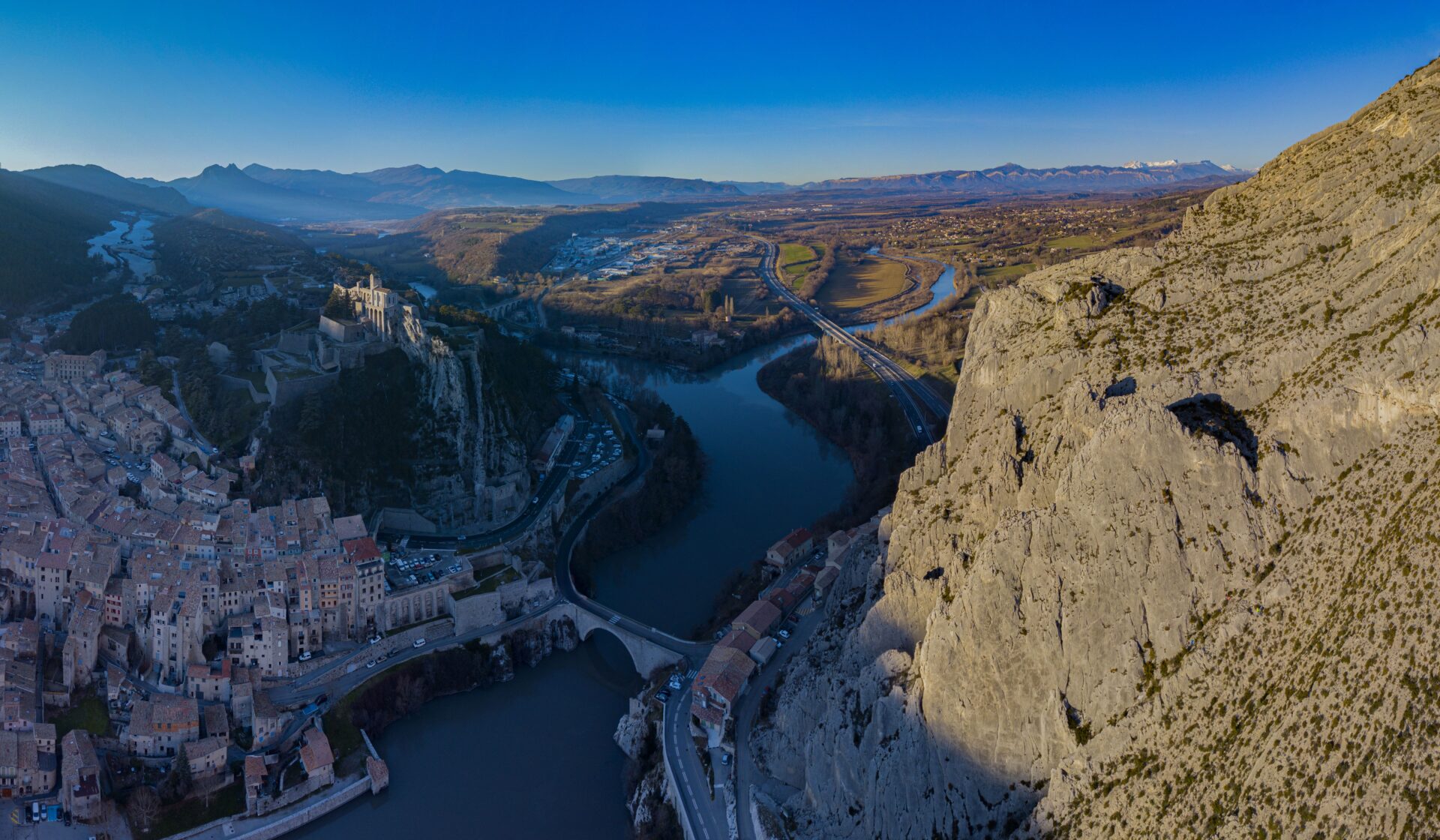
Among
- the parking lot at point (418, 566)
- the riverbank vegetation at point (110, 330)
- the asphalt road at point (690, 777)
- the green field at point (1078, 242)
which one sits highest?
the green field at point (1078, 242)

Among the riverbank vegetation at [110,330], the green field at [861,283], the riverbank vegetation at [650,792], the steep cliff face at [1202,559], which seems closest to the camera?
the steep cliff face at [1202,559]

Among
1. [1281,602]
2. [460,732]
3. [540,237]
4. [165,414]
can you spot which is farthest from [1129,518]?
[540,237]

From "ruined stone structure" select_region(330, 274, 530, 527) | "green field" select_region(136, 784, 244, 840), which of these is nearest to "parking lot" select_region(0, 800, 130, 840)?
"green field" select_region(136, 784, 244, 840)

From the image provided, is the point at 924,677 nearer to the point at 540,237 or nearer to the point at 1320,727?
the point at 1320,727

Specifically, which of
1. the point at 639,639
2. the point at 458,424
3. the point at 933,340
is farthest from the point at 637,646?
the point at 933,340

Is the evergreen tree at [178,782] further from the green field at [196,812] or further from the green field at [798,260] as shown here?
the green field at [798,260]

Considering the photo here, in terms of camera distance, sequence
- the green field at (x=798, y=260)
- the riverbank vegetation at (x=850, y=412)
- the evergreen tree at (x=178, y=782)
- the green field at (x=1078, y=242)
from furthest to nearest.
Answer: the green field at (x=798, y=260), the green field at (x=1078, y=242), the riverbank vegetation at (x=850, y=412), the evergreen tree at (x=178, y=782)

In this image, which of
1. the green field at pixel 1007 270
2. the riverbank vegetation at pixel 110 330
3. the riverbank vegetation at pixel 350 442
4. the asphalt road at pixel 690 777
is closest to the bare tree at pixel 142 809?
the riverbank vegetation at pixel 350 442
